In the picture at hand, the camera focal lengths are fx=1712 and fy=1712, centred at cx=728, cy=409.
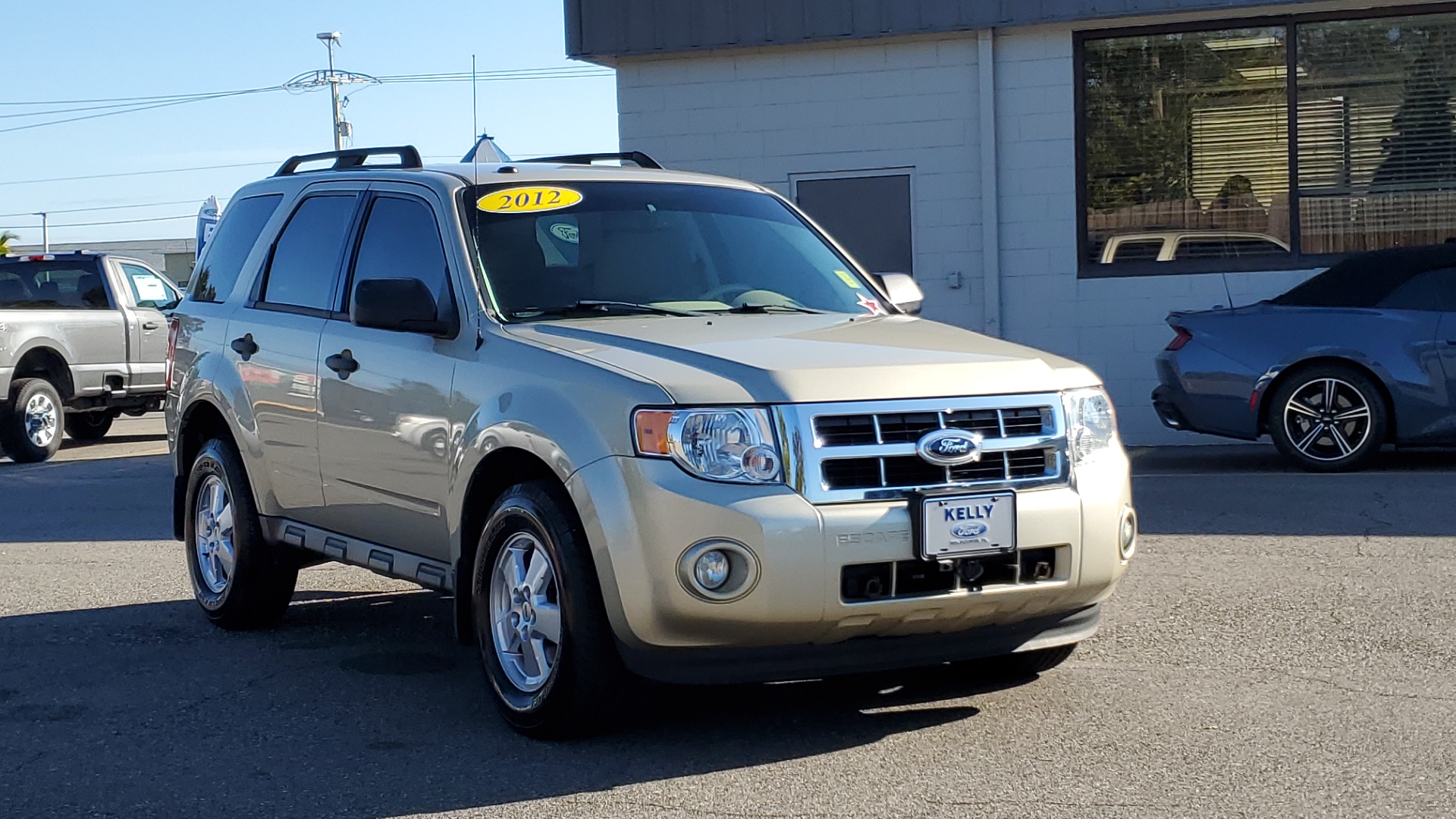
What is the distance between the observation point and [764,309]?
6.07 m

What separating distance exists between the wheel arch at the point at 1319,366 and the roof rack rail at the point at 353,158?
7.08 m

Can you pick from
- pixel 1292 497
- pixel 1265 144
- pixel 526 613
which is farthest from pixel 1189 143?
pixel 526 613

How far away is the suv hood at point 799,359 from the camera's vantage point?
15.9 ft

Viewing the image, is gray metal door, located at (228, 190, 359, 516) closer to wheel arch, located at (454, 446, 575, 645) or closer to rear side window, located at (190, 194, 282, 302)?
rear side window, located at (190, 194, 282, 302)

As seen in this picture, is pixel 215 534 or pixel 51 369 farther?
pixel 51 369

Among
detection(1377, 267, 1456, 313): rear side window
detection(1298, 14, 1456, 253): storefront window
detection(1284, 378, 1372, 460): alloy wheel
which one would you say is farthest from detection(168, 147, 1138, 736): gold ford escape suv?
detection(1298, 14, 1456, 253): storefront window

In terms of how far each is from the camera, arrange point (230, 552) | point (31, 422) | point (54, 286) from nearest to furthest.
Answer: point (230, 552) → point (31, 422) → point (54, 286)

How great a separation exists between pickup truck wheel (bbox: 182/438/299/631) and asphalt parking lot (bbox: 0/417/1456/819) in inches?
5.1

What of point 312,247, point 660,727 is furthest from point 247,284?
point 660,727

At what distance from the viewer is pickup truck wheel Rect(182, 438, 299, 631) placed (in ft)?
23.5

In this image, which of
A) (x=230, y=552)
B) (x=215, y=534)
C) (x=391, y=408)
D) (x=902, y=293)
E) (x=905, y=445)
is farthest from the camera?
(x=215, y=534)

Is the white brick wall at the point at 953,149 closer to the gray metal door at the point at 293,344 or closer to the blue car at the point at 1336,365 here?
the blue car at the point at 1336,365

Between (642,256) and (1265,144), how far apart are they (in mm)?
10545

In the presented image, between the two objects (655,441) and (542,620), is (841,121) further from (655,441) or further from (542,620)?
(655,441)
